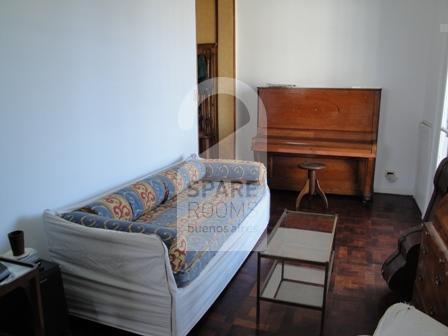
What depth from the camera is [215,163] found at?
3.49m

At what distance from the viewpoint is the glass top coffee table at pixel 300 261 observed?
83.4 inches

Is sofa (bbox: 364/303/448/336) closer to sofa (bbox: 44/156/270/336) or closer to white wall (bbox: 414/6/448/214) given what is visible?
sofa (bbox: 44/156/270/336)

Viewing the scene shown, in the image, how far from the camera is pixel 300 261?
2.05 metres

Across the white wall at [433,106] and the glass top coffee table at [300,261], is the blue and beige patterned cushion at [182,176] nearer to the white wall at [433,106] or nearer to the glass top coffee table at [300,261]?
the glass top coffee table at [300,261]

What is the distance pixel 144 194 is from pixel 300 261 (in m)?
1.16

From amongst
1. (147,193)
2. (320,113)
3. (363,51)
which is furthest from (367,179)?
(147,193)

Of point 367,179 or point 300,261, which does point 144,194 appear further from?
point 367,179

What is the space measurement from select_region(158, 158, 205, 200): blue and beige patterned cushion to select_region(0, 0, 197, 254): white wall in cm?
22

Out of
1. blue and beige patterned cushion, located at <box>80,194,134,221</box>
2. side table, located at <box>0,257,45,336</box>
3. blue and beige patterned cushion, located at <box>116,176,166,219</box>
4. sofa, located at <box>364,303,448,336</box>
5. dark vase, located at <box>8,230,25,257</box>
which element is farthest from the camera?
blue and beige patterned cushion, located at <box>116,176,166,219</box>

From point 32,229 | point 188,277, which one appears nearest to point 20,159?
point 32,229

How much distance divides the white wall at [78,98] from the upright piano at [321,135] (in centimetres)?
147

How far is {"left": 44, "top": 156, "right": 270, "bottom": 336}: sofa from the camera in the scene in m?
1.87

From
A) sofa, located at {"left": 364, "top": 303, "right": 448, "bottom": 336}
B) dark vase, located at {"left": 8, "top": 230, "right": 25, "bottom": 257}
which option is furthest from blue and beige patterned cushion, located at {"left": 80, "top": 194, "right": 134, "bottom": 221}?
sofa, located at {"left": 364, "top": 303, "right": 448, "bottom": 336}

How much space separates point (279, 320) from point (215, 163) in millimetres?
1624
